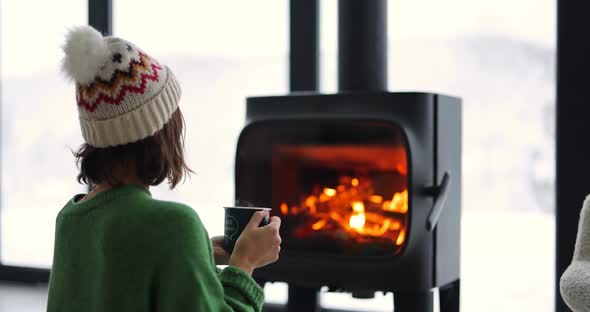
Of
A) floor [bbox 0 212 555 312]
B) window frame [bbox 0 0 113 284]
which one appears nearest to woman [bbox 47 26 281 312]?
floor [bbox 0 212 555 312]

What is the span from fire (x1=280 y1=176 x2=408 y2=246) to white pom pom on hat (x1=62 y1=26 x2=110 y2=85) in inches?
50.8

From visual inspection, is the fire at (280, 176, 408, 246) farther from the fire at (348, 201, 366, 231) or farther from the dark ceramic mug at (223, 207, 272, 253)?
the dark ceramic mug at (223, 207, 272, 253)

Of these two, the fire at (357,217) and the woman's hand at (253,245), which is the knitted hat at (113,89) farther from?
the fire at (357,217)

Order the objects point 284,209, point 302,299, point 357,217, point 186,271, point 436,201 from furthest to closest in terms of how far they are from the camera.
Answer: point 302,299 → point 284,209 → point 357,217 → point 436,201 → point 186,271

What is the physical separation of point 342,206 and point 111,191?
1302 mm

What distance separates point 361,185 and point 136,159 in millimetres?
1264

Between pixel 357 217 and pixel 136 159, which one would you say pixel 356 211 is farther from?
pixel 136 159

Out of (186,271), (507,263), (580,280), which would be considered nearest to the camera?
(186,271)

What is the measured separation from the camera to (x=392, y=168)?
2348mm

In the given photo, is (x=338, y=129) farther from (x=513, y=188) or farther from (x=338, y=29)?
(x=513, y=188)

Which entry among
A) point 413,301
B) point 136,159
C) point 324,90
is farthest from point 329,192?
point 136,159

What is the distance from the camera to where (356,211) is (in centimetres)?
238

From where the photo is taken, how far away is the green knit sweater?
1091 mm

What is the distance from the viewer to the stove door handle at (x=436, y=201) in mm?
2262
